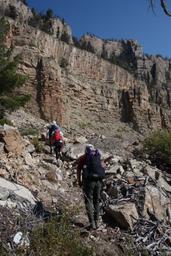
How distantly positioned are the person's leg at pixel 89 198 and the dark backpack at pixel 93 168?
136 millimetres

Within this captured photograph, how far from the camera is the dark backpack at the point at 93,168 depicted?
8.58m

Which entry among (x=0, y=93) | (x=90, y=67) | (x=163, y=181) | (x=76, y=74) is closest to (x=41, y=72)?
(x=76, y=74)

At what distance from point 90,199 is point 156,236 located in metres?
1.55

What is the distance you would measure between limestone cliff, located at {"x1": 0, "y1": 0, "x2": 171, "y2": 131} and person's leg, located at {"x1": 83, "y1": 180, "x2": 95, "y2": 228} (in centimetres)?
2874

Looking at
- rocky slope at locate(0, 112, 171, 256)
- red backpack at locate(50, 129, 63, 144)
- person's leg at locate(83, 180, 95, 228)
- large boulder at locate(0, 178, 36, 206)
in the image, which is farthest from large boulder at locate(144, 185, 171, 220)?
red backpack at locate(50, 129, 63, 144)

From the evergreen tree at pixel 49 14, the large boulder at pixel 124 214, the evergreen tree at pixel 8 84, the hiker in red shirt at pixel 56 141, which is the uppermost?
the evergreen tree at pixel 49 14

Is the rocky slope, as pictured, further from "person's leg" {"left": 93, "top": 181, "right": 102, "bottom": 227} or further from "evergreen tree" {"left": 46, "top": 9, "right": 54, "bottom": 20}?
"evergreen tree" {"left": 46, "top": 9, "right": 54, "bottom": 20}

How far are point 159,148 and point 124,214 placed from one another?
351 inches

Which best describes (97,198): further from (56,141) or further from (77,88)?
(77,88)

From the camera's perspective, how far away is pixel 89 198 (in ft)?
28.1

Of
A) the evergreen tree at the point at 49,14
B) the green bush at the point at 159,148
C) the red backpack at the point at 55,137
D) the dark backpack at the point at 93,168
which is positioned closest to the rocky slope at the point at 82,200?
the red backpack at the point at 55,137

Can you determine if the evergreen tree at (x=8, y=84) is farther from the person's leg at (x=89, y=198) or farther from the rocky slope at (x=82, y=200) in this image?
the person's leg at (x=89, y=198)

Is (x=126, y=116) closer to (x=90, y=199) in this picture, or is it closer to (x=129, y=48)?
(x=90, y=199)

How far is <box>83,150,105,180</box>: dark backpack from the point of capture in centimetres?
858
